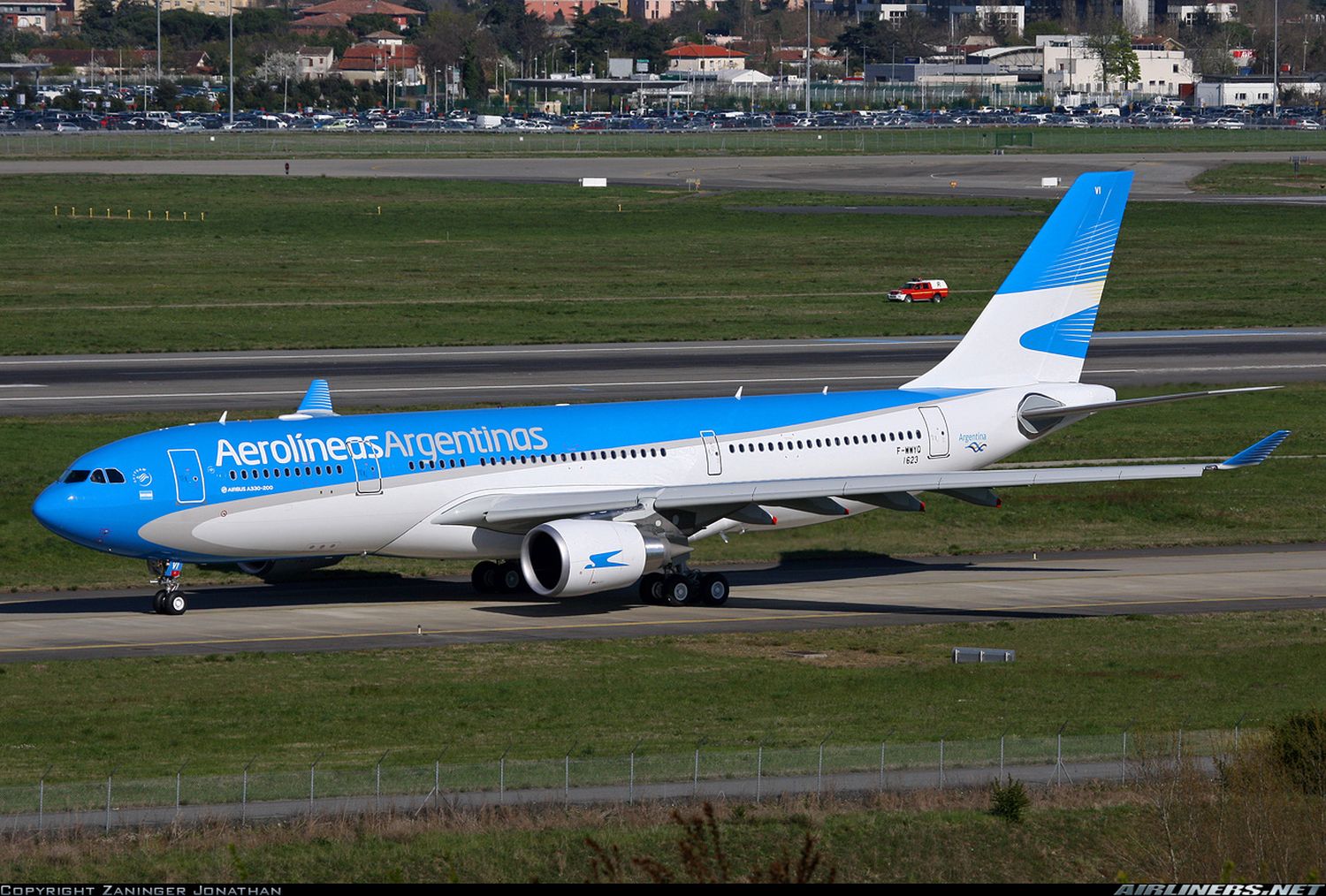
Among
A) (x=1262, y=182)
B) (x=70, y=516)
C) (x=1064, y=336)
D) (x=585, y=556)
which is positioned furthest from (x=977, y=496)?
(x=1262, y=182)

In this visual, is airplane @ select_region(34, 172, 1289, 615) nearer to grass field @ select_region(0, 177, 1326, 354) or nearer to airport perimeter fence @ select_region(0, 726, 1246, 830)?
airport perimeter fence @ select_region(0, 726, 1246, 830)

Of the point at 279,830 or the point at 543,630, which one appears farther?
the point at 543,630

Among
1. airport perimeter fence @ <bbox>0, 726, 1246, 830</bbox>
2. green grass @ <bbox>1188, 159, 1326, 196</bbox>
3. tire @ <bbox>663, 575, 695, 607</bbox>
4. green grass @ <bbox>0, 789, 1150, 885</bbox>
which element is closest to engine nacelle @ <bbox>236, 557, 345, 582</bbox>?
tire @ <bbox>663, 575, 695, 607</bbox>

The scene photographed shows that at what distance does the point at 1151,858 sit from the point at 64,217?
134 metres

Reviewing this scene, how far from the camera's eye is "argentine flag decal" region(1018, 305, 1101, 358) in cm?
5912

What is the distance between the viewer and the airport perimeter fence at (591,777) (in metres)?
32.6

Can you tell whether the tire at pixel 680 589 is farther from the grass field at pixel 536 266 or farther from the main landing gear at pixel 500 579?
the grass field at pixel 536 266

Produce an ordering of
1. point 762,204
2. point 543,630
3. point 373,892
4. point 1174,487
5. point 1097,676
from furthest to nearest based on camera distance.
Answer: point 762,204, point 1174,487, point 543,630, point 1097,676, point 373,892

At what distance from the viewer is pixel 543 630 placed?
49312 millimetres

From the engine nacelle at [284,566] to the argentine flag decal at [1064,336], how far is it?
73.6ft

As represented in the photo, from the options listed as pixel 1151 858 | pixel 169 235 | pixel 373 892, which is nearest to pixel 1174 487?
pixel 1151 858

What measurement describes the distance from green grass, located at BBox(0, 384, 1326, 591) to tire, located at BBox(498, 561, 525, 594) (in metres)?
4.00

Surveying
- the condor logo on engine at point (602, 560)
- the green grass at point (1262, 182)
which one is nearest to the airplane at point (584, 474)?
the condor logo on engine at point (602, 560)

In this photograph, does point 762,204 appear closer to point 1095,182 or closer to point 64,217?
point 64,217
